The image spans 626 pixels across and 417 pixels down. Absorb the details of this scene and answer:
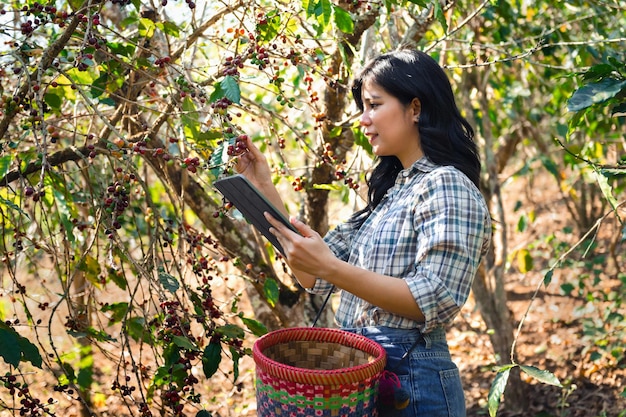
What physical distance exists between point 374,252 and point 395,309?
0.65ft

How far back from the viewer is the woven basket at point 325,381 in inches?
52.9

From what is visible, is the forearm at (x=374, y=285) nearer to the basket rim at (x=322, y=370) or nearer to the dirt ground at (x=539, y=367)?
the basket rim at (x=322, y=370)

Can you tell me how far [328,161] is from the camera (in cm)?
243

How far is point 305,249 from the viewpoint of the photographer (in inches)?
57.5

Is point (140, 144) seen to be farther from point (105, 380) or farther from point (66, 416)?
point (105, 380)

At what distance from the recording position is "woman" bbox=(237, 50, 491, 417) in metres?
1.49

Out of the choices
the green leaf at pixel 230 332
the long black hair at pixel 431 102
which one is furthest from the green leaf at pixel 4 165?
the long black hair at pixel 431 102

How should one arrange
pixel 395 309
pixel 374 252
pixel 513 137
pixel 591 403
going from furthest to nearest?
pixel 513 137 < pixel 591 403 < pixel 374 252 < pixel 395 309

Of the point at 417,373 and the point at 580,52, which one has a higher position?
the point at 580,52

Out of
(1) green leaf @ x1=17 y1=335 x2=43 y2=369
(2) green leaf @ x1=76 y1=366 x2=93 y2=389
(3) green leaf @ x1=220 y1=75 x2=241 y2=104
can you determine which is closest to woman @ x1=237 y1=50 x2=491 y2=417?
(3) green leaf @ x1=220 y1=75 x2=241 y2=104

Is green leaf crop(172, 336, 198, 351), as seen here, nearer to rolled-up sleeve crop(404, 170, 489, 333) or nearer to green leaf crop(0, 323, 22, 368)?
green leaf crop(0, 323, 22, 368)

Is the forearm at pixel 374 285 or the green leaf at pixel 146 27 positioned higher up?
the green leaf at pixel 146 27

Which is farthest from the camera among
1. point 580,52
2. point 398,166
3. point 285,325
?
point 580,52

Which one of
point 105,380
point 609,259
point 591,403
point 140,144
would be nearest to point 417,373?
point 140,144
